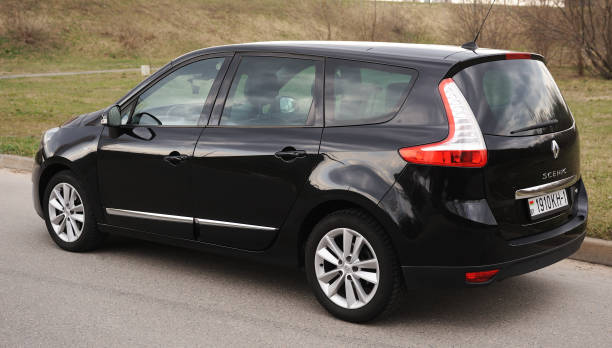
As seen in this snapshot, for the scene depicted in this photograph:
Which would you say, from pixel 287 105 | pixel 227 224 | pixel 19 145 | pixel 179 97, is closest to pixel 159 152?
pixel 179 97

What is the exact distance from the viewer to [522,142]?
4.29m

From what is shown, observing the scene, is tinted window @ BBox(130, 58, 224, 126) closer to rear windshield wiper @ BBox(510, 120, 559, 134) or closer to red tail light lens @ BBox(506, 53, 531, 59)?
red tail light lens @ BBox(506, 53, 531, 59)

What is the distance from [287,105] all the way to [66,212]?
2.37 meters

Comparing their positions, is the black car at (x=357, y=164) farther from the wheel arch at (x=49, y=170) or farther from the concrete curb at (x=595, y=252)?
the concrete curb at (x=595, y=252)

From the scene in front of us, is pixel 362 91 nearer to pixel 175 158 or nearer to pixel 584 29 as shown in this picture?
pixel 175 158

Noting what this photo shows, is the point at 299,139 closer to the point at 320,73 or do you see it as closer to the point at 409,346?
the point at 320,73

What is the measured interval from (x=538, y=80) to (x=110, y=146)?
10.3ft

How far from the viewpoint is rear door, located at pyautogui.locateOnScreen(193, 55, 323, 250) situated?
471 cm

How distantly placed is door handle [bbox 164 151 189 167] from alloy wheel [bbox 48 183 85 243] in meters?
1.14

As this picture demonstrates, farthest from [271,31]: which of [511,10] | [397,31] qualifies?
[511,10]

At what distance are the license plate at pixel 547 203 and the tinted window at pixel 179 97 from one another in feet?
7.68

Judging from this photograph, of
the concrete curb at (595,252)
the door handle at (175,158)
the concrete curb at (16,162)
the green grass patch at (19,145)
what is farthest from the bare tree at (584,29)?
the door handle at (175,158)

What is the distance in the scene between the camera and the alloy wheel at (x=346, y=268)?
4.43 m

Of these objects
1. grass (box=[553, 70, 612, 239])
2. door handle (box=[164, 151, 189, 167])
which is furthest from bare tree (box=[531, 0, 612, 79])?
door handle (box=[164, 151, 189, 167])
